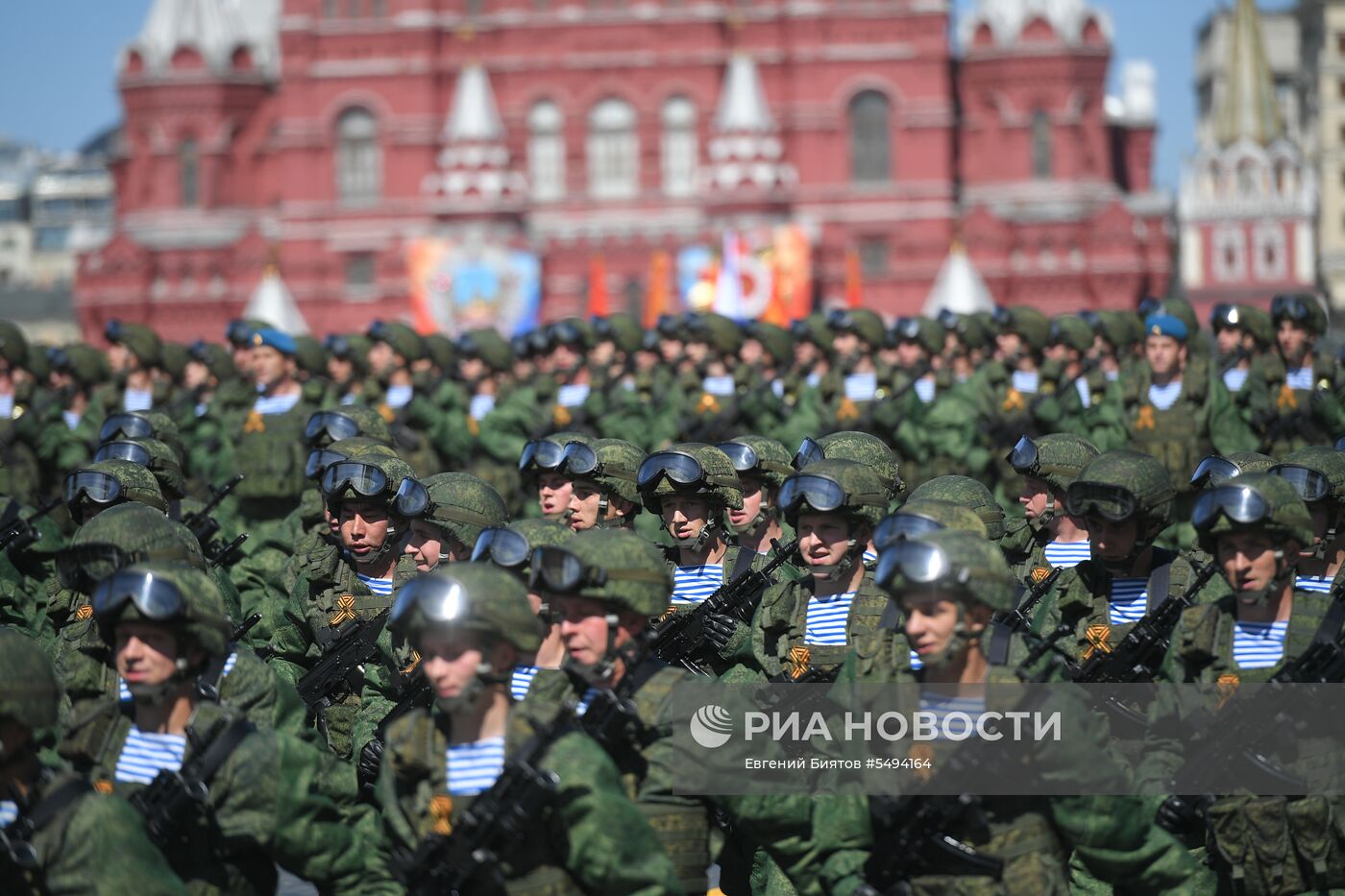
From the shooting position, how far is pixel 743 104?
53.1 metres

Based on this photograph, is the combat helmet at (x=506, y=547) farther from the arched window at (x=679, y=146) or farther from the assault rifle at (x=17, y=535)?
the arched window at (x=679, y=146)

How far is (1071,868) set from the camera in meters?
8.06

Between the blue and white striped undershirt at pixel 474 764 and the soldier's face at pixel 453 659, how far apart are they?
169 millimetres

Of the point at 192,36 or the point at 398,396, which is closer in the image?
the point at 398,396

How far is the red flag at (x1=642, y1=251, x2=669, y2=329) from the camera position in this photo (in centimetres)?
5312

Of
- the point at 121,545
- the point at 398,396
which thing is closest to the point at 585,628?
the point at 121,545

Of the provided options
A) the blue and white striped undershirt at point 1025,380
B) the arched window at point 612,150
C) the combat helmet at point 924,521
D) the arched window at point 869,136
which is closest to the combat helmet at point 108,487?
the combat helmet at point 924,521

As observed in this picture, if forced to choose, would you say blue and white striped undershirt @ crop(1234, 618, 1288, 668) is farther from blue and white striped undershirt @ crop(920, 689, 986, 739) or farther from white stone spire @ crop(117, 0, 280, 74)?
white stone spire @ crop(117, 0, 280, 74)

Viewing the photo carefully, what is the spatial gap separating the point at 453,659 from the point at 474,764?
29 cm

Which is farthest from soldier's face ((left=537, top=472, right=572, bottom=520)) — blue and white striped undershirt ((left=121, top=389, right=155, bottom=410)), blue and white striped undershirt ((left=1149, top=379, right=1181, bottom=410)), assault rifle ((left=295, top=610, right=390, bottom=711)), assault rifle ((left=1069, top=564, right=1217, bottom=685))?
blue and white striped undershirt ((left=121, top=389, right=155, bottom=410))

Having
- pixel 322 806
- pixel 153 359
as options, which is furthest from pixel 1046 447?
pixel 153 359

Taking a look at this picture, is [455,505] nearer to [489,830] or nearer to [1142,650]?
[1142,650]

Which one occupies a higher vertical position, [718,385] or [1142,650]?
[718,385]

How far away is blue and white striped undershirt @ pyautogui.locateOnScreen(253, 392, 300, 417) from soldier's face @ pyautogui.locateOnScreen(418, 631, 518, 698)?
386 inches
